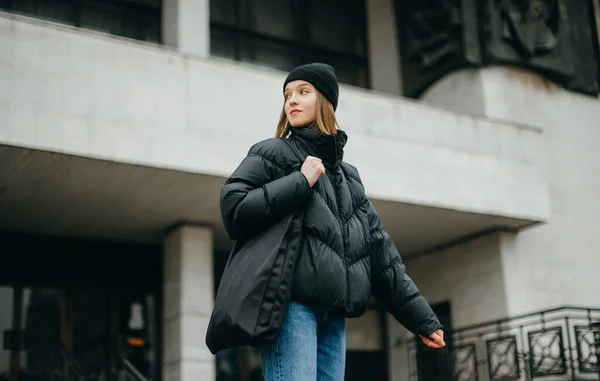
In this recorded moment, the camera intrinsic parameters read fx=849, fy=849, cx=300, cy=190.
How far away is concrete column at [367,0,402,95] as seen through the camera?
1560cm

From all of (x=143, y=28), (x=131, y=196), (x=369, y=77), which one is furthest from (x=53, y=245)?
(x=369, y=77)

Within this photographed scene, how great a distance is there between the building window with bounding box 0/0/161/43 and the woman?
32.7ft

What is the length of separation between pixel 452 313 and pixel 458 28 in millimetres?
4828

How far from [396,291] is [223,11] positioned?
37.5 feet

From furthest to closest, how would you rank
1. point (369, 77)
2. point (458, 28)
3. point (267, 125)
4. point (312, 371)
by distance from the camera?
1. point (369, 77)
2. point (458, 28)
3. point (267, 125)
4. point (312, 371)

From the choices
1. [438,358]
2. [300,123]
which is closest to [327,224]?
[300,123]

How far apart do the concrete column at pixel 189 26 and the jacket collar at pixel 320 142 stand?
8.94 metres

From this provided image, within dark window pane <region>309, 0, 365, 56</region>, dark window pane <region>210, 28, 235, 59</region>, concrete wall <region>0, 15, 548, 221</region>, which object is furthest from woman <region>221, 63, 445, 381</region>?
dark window pane <region>309, 0, 365, 56</region>

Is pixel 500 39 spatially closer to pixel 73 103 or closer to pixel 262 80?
pixel 262 80

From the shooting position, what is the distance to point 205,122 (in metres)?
10.4

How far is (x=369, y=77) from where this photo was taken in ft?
51.2

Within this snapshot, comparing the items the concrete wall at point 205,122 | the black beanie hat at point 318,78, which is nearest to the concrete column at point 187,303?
the concrete wall at point 205,122

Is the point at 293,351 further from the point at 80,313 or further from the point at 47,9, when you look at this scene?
the point at 47,9

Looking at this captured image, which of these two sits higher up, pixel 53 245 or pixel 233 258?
pixel 53 245
